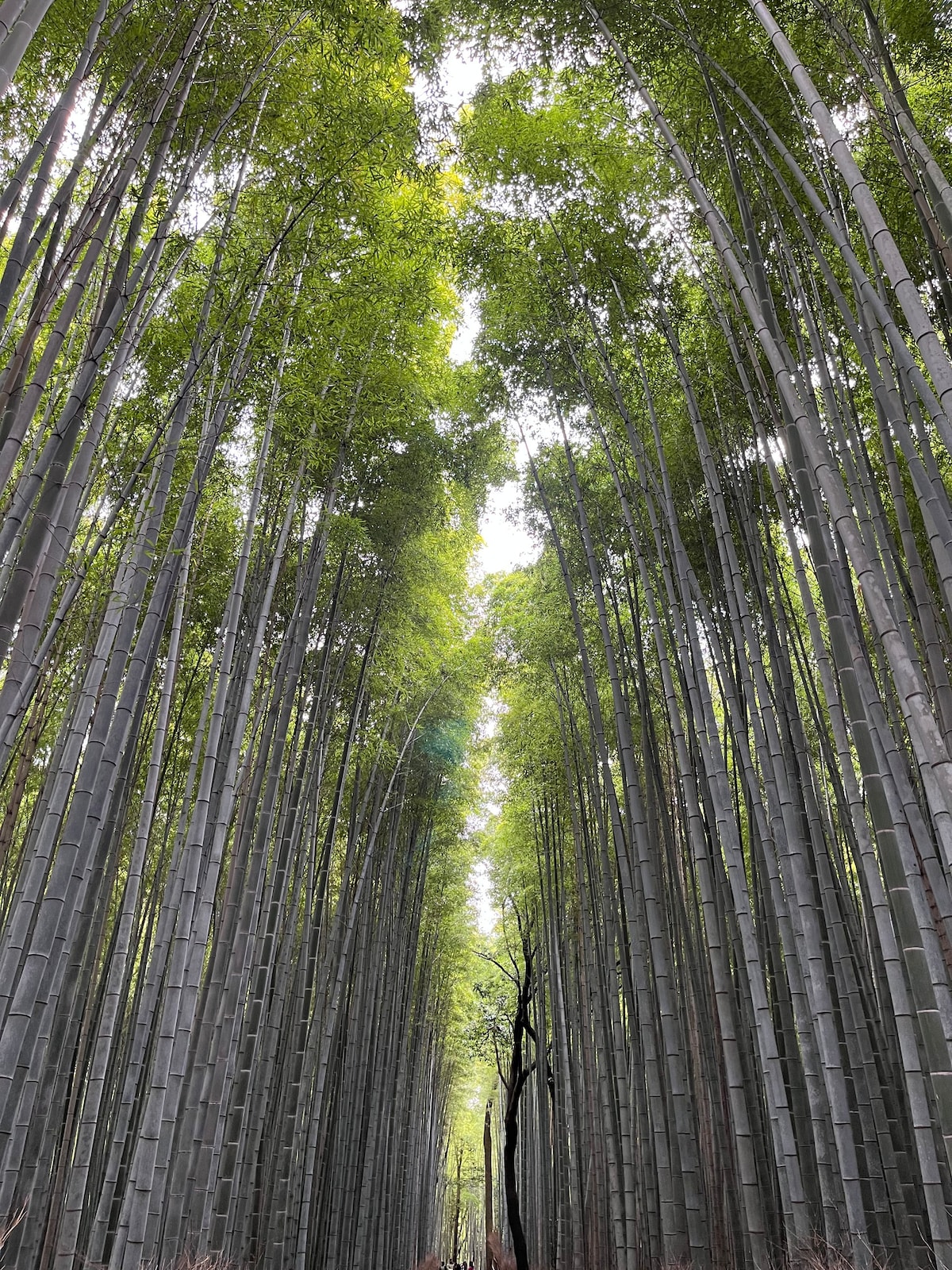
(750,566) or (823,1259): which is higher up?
(750,566)

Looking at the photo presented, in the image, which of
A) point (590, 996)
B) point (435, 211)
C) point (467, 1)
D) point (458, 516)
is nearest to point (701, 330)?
point (435, 211)

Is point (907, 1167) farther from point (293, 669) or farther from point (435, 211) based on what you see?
point (435, 211)

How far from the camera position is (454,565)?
7059 mm

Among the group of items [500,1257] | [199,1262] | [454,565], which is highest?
[454,565]

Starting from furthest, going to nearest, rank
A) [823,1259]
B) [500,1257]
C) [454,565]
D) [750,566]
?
[500,1257] → [454,565] → [750,566] → [823,1259]

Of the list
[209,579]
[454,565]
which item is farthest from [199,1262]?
[454,565]

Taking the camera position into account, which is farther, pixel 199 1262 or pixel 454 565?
pixel 454 565

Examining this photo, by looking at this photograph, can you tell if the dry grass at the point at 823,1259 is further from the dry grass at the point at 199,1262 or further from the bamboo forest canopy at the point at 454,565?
the dry grass at the point at 199,1262

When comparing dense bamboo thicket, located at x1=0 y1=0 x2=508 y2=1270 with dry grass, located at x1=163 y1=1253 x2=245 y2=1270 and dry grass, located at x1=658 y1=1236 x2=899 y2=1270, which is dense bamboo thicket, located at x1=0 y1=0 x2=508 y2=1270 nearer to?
dry grass, located at x1=163 y1=1253 x2=245 y2=1270

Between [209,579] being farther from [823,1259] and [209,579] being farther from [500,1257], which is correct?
[500,1257]

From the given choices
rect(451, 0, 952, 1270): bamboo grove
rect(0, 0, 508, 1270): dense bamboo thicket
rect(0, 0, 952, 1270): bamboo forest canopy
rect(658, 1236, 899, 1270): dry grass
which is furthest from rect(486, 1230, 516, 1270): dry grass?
rect(658, 1236, 899, 1270): dry grass

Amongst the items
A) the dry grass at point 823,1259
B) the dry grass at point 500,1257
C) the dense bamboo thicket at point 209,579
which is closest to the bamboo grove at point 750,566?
the dry grass at point 823,1259

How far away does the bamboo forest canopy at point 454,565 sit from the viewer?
237 centimetres

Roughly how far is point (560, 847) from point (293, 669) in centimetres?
428
